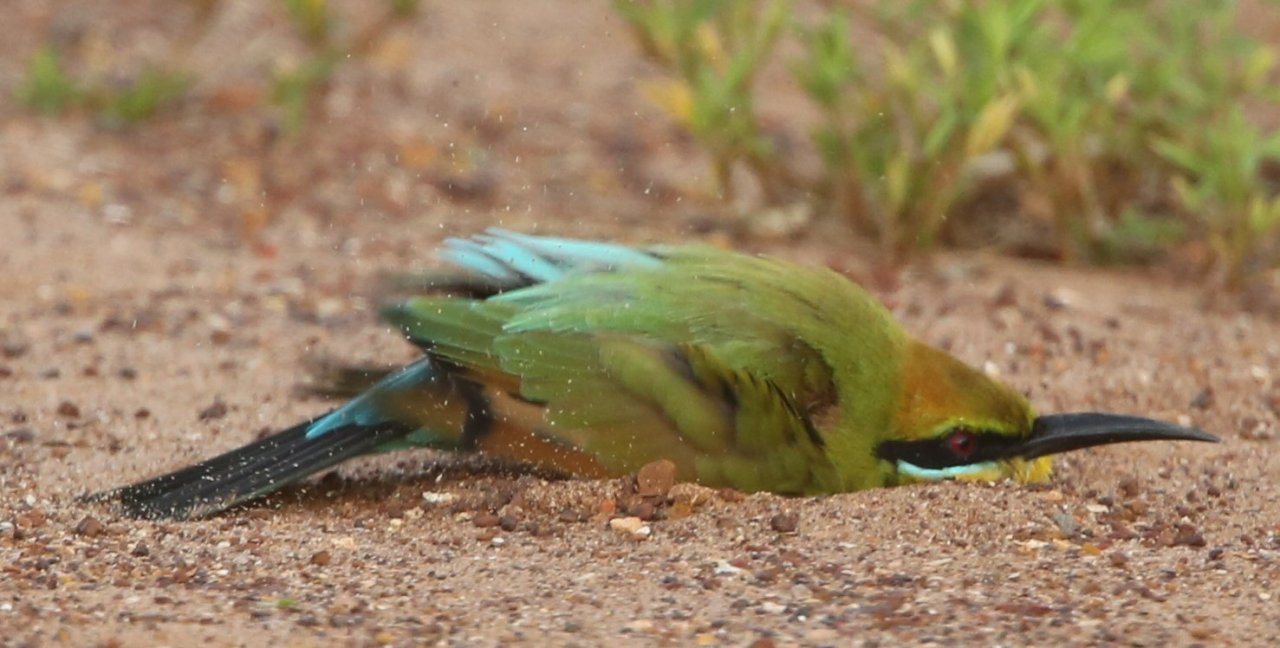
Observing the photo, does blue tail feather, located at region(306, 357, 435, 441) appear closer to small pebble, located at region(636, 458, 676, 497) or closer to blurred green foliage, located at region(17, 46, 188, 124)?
small pebble, located at region(636, 458, 676, 497)

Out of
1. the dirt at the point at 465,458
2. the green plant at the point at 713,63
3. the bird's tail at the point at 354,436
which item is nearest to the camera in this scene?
the dirt at the point at 465,458

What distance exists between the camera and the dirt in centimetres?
297

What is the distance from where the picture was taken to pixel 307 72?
6.13 meters

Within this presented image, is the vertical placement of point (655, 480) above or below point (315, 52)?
below

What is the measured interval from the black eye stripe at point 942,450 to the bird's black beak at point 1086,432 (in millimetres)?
42

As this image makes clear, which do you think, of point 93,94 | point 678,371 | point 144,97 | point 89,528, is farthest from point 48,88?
point 678,371

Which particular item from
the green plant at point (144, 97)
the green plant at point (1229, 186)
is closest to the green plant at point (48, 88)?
the green plant at point (144, 97)

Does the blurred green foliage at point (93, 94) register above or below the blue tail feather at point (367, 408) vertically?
above

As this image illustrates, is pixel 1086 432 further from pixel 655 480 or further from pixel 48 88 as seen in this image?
pixel 48 88

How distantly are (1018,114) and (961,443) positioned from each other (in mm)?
1803

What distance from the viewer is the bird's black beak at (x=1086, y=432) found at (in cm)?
354

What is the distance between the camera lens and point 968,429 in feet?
11.5

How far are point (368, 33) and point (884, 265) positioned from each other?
1.95 m

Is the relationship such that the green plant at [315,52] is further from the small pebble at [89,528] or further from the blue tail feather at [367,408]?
the small pebble at [89,528]
